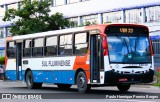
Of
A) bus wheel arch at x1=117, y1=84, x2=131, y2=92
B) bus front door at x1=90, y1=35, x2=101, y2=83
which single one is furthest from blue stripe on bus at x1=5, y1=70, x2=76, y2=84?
bus wheel arch at x1=117, y1=84, x2=131, y2=92

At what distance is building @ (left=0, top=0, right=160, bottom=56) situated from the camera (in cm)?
4438

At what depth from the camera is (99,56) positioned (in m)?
20.9

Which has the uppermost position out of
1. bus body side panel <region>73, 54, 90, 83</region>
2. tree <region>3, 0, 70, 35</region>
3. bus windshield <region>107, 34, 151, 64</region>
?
tree <region>3, 0, 70, 35</region>

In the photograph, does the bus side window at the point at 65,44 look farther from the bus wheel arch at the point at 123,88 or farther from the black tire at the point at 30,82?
the black tire at the point at 30,82

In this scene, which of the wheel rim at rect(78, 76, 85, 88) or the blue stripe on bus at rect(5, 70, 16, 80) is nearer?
the wheel rim at rect(78, 76, 85, 88)

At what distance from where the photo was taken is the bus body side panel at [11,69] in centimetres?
2871

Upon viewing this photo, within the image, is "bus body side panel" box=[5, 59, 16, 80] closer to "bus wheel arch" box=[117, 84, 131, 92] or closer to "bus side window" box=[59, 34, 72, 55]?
"bus side window" box=[59, 34, 72, 55]

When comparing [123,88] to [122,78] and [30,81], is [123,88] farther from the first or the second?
[30,81]

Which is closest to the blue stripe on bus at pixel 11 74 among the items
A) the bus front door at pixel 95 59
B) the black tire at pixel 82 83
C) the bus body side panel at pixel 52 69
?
the bus body side panel at pixel 52 69

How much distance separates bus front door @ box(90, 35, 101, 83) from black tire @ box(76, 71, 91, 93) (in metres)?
0.54

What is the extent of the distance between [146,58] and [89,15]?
105ft

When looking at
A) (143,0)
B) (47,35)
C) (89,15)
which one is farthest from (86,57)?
(89,15)

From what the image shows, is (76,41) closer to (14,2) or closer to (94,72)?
(94,72)

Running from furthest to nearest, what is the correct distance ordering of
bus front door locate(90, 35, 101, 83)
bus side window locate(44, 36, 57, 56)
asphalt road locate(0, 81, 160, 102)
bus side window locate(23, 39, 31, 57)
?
1. bus side window locate(23, 39, 31, 57)
2. bus side window locate(44, 36, 57, 56)
3. bus front door locate(90, 35, 101, 83)
4. asphalt road locate(0, 81, 160, 102)
